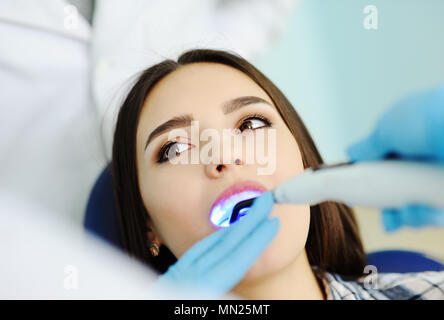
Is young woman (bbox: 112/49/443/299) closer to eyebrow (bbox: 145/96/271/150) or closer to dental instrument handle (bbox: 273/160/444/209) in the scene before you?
eyebrow (bbox: 145/96/271/150)

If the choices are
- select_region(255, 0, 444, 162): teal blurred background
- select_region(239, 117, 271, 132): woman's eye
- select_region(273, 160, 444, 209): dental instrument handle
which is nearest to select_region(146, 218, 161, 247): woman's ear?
select_region(239, 117, 271, 132): woman's eye

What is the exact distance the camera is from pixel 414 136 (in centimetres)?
48

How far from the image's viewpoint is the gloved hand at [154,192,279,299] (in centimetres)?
63

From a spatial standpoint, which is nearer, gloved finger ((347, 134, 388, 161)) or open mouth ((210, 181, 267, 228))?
gloved finger ((347, 134, 388, 161))

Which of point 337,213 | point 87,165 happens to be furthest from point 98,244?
point 337,213

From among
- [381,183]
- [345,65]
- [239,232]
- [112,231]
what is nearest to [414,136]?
[381,183]

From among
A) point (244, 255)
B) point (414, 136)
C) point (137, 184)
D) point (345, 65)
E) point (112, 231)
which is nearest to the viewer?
point (414, 136)

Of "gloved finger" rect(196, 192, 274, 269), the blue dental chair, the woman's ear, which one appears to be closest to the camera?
"gloved finger" rect(196, 192, 274, 269)

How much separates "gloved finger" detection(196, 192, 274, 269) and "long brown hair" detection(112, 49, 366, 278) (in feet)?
0.79

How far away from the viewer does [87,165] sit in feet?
3.63

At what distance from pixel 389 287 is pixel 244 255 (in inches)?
→ 18.3

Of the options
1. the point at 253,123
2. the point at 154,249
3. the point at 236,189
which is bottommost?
the point at 154,249

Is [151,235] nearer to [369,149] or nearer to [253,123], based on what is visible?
[253,123]
